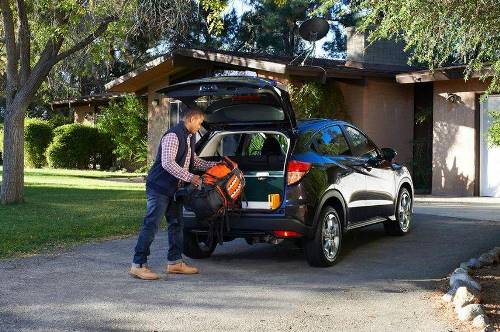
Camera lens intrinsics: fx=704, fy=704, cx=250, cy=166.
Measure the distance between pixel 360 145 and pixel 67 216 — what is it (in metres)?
5.60

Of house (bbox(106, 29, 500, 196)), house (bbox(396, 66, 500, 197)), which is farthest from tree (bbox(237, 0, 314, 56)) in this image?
house (bbox(396, 66, 500, 197))

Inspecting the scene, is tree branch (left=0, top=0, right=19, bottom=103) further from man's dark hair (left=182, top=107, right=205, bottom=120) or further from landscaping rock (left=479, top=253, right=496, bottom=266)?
landscaping rock (left=479, top=253, right=496, bottom=266)

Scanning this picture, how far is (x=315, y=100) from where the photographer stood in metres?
17.8

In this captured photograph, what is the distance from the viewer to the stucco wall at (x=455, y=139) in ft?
54.7

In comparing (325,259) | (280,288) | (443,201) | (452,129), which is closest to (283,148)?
(325,259)

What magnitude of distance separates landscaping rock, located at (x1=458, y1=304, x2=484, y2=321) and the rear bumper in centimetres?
217

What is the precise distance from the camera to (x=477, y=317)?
559cm

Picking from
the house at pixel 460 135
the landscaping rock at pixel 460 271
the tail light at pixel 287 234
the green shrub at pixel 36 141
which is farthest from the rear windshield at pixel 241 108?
the green shrub at pixel 36 141

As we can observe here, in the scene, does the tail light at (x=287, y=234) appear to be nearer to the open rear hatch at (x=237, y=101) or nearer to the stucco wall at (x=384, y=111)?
the open rear hatch at (x=237, y=101)

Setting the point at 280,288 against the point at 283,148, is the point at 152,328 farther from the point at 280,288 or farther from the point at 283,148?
the point at 283,148

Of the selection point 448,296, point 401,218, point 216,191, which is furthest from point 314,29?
point 448,296

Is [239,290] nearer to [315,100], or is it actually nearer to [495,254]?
[495,254]

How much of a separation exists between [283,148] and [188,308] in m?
2.90

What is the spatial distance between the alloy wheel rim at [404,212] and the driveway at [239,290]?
643mm
